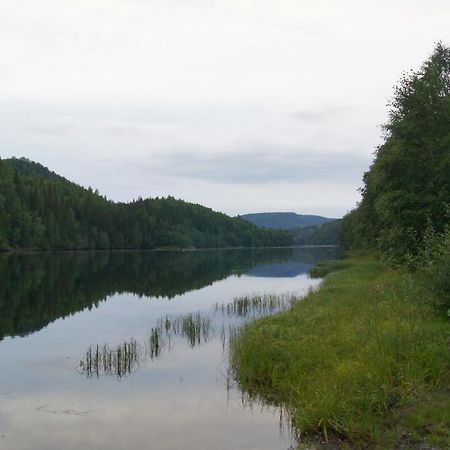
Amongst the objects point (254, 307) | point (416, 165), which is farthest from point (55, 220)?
point (416, 165)

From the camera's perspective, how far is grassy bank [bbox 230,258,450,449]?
12.0m

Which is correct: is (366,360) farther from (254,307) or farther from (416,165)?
(416,165)

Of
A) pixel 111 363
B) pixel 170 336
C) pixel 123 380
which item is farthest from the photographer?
pixel 170 336

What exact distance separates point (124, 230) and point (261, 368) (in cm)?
17144

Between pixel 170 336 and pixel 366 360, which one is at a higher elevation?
pixel 366 360

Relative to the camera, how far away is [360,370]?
14945 mm

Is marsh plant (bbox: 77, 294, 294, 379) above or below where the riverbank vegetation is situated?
below

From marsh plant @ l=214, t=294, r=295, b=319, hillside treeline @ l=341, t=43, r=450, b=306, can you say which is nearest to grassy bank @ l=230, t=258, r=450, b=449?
marsh plant @ l=214, t=294, r=295, b=319

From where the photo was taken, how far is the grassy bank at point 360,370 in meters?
12.0

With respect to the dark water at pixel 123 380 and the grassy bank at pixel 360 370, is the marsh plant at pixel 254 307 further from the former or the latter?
the grassy bank at pixel 360 370

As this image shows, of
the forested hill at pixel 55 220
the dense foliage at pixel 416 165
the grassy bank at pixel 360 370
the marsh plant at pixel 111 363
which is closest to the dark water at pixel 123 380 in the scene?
the marsh plant at pixel 111 363

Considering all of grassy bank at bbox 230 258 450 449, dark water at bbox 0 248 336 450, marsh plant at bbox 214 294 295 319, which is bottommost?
dark water at bbox 0 248 336 450

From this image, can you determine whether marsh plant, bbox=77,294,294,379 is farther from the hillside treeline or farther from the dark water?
the hillside treeline

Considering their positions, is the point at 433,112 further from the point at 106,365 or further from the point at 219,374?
the point at 106,365
